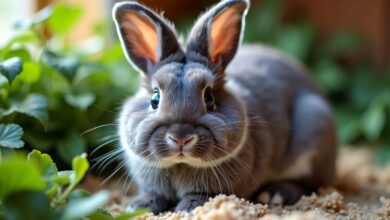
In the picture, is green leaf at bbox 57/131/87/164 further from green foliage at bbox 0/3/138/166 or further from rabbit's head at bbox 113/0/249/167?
rabbit's head at bbox 113/0/249/167

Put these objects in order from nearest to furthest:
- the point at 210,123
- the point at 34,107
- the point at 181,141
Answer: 1. the point at 181,141
2. the point at 210,123
3. the point at 34,107

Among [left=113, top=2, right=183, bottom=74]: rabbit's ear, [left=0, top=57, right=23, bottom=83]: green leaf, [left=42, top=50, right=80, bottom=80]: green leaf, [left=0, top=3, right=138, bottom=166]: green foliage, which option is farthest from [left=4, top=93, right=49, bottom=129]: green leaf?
[left=113, top=2, right=183, bottom=74]: rabbit's ear

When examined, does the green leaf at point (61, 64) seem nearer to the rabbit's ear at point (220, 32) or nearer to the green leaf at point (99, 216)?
the rabbit's ear at point (220, 32)

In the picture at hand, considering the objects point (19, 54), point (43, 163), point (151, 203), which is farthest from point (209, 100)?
point (19, 54)

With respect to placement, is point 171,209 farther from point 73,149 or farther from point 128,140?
point 73,149

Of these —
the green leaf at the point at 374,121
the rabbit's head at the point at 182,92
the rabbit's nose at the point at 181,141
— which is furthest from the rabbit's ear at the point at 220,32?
the green leaf at the point at 374,121

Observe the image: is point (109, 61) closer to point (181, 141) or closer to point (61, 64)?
point (61, 64)
